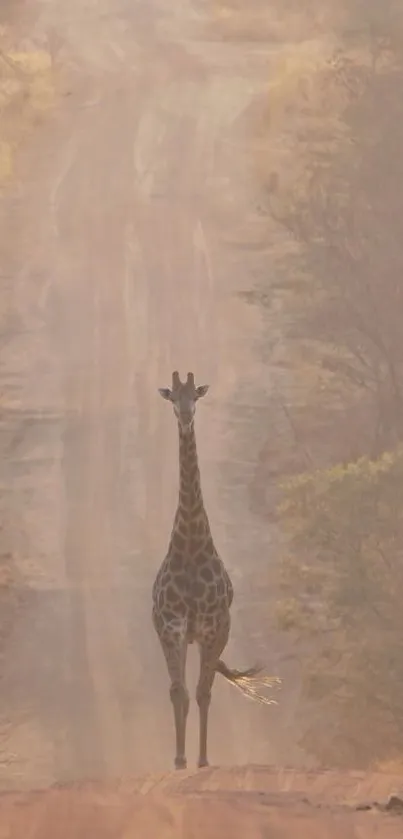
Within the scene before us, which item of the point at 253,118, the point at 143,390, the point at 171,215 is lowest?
the point at 143,390

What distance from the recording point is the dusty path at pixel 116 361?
11.7ft

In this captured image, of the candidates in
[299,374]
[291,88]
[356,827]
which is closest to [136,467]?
[299,374]

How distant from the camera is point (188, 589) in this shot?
2898 mm

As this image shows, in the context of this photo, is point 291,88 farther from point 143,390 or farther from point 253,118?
point 143,390

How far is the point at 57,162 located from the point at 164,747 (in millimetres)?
2170

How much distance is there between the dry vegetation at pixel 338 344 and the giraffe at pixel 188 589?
759mm

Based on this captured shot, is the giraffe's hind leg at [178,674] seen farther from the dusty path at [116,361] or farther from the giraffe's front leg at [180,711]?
the dusty path at [116,361]

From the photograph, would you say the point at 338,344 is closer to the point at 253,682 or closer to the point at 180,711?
the point at 253,682

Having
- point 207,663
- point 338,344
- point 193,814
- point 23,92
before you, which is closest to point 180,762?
point 207,663

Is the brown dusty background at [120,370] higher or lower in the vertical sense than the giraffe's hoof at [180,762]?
higher

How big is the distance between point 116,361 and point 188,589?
121 cm

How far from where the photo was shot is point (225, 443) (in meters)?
3.83

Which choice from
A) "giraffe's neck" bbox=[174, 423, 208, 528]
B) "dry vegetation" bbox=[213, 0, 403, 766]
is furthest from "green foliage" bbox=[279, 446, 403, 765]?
"giraffe's neck" bbox=[174, 423, 208, 528]

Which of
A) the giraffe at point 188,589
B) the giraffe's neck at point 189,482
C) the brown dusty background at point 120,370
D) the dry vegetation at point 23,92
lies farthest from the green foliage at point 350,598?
the dry vegetation at point 23,92
